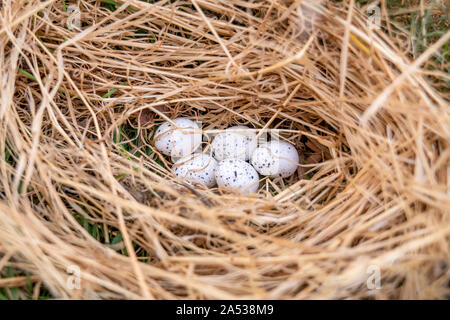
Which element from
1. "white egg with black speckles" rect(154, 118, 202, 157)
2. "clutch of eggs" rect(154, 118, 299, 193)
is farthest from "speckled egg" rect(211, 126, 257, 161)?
"white egg with black speckles" rect(154, 118, 202, 157)

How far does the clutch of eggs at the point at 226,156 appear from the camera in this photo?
155 centimetres

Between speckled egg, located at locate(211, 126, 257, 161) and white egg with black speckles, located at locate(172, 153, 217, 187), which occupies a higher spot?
speckled egg, located at locate(211, 126, 257, 161)

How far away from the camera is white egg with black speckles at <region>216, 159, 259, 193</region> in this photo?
1.53 meters

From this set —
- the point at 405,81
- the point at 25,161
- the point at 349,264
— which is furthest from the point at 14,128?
the point at 405,81

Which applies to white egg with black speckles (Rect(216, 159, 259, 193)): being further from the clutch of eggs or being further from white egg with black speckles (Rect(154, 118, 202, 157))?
white egg with black speckles (Rect(154, 118, 202, 157))

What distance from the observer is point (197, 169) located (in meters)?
1.61

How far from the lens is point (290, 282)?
1.07 metres

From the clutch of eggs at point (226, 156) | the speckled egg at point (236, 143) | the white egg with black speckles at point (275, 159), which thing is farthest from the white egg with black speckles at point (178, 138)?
the white egg with black speckles at point (275, 159)

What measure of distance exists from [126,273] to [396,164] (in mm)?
863

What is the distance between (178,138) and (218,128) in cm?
23

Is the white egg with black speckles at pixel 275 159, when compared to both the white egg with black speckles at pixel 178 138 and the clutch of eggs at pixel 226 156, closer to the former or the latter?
the clutch of eggs at pixel 226 156

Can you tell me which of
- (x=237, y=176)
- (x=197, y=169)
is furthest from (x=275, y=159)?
(x=197, y=169)

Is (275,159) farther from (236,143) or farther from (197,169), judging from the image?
(197,169)

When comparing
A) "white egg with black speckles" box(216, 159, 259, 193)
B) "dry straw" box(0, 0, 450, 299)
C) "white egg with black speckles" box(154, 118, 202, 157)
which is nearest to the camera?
"dry straw" box(0, 0, 450, 299)
